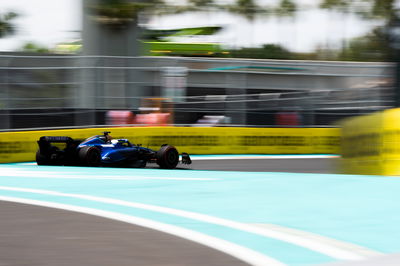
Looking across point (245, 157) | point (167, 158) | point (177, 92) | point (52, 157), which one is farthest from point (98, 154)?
point (245, 157)

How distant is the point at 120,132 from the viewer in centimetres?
1574

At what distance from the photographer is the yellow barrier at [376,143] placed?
8.60 metres

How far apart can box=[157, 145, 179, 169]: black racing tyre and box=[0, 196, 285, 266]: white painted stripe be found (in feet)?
16.5

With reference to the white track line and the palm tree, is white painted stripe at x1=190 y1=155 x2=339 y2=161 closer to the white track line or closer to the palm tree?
the white track line

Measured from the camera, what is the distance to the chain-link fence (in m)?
14.6

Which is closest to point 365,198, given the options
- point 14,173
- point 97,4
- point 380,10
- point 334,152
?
point 14,173

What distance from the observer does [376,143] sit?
8.82m

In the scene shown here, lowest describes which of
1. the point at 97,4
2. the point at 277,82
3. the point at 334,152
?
the point at 334,152

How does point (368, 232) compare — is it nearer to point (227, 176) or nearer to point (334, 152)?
point (227, 176)

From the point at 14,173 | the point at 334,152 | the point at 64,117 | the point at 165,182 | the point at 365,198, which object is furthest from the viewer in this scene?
the point at 334,152

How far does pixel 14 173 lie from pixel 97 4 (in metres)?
10.2

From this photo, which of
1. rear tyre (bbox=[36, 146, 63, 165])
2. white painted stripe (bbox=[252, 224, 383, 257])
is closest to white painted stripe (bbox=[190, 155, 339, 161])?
rear tyre (bbox=[36, 146, 63, 165])

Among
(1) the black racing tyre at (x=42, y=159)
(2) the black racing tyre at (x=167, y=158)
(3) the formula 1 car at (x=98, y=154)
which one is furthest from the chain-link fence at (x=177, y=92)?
(2) the black racing tyre at (x=167, y=158)

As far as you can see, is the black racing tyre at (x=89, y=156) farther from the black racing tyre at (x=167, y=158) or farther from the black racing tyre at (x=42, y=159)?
the black racing tyre at (x=167, y=158)
